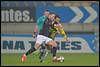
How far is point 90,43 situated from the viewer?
23875 millimetres

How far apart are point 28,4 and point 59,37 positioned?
4910 millimetres

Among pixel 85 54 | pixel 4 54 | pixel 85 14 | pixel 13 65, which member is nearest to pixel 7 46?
pixel 4 54

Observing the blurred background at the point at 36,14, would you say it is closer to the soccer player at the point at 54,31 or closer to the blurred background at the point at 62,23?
the blurred background at the point at 62,23

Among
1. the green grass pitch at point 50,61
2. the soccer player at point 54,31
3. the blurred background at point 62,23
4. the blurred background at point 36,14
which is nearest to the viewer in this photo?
the green grass pitch at point 50,61

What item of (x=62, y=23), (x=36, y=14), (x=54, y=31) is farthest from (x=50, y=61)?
(x=62, y=23)

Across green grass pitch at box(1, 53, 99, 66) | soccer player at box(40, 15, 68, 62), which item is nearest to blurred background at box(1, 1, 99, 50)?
green grass pitch at box(1, 53, 99, 66)

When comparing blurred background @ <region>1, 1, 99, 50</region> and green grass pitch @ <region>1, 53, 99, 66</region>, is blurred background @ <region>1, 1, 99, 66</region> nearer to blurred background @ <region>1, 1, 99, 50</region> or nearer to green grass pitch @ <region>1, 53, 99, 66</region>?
blurred background @ <region>1, 1, 99, 50</region>

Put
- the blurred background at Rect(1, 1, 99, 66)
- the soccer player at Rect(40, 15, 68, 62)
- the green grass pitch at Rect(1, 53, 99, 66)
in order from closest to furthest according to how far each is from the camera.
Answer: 1. the green grass pitch at Rect(1, 53, 99, 66)
2. the soccer player at Rect(40, 15, 68, 62)
3. the blurred background at Rect(1, 1, 99, 66)

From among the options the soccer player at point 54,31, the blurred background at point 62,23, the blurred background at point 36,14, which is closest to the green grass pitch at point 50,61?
the soccer player at point 54,31

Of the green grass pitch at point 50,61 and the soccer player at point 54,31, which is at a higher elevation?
the soccer player at point 54,31

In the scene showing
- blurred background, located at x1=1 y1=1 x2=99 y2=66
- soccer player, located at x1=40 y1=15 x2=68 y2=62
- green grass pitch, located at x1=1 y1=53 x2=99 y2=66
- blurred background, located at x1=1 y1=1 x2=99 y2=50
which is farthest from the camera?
blurred background, located at x1=1 y1=1 x2=99 y2=50

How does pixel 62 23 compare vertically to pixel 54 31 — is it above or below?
above

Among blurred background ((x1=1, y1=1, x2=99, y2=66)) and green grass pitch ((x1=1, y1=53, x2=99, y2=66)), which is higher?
blurred background ((x1=1, y1=1, x2=99, y2=66))

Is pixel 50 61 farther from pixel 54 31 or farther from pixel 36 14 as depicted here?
pixel 36 14
